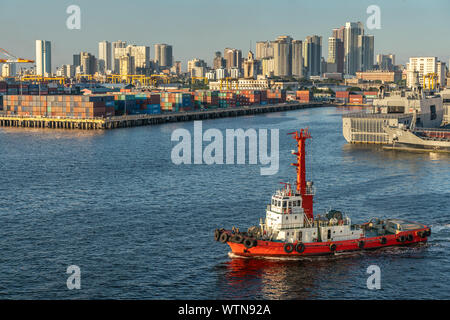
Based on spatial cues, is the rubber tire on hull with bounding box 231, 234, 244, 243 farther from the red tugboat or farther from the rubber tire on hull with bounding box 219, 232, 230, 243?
the rubber tire on hull with bounding box 219, 232, 230, 243

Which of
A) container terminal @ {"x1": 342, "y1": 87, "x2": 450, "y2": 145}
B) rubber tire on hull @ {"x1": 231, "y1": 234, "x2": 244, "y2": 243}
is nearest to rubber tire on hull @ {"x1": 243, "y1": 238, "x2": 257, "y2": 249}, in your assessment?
rubber tire on hull @ {"x1": 231, "y1": 234, "x2": 244, "y2": 243}

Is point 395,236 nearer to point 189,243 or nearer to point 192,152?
point 189,243

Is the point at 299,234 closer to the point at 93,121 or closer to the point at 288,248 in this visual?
the point at 288,248

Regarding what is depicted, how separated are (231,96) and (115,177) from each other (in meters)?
109

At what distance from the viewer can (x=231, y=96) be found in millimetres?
162750

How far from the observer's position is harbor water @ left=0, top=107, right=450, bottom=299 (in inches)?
1142

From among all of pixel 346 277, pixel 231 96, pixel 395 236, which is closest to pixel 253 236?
pixel 346 277

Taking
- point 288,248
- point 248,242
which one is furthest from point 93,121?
point 288,248

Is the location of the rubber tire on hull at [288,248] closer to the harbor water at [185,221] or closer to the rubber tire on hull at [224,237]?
the harbor water at [185,221]

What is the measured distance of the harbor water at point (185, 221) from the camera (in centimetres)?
2900

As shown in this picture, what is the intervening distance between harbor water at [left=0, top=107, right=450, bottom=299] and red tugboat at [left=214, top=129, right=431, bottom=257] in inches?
20.9

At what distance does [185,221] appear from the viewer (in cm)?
3972

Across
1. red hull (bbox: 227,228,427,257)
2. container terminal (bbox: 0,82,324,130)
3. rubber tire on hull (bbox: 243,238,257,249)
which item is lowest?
red hull (bbox: 227,228,427,257)

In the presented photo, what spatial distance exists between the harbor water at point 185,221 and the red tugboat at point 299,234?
53 centimetres
